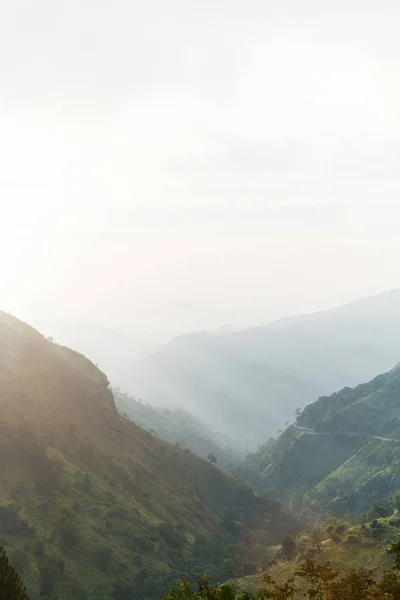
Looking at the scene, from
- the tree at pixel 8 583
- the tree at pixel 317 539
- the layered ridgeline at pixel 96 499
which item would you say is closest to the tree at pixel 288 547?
the tree at pixel 317 539

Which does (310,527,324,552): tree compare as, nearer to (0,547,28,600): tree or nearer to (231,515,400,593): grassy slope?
(231,515,400,593): grassy slope

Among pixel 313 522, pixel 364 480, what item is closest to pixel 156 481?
pixel 313 522

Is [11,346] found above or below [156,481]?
above

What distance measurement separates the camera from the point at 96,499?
338 feet

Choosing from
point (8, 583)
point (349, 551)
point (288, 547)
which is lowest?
point (288, 547)

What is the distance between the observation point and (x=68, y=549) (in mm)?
85188

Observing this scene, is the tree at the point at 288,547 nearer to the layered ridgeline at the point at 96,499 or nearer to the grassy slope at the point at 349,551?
the grassy slope at the point at 349,551

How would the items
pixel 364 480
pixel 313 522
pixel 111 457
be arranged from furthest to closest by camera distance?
1. pixel 364 480
2. pixel 313 522
3. pixel 111 457

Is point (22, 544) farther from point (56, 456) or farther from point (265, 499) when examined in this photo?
point (265, 499)

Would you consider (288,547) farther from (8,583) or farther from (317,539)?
(8,583)

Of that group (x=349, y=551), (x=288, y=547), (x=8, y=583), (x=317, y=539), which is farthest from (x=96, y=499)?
(x=8, y=583)

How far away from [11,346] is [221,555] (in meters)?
77.6

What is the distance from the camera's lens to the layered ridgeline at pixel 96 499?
82750mm

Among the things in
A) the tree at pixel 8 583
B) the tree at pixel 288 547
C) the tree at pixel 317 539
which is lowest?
the tree at pixel 288 547
